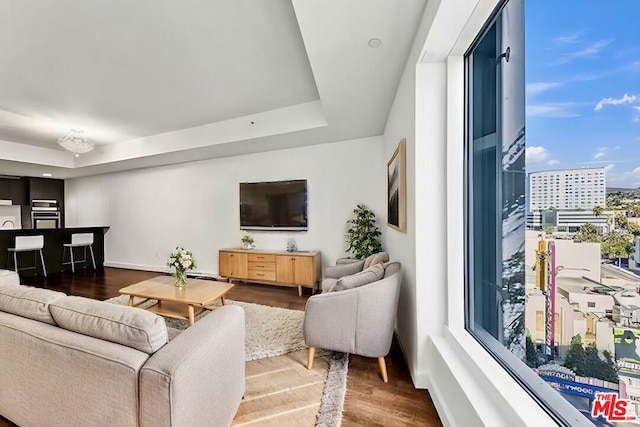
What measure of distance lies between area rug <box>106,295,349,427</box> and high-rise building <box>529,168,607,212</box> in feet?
5.22

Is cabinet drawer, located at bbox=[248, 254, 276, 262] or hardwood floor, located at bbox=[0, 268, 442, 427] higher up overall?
cabinet drawer, located at bbox=[248, 254, 276, 262]

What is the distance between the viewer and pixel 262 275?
4332mm

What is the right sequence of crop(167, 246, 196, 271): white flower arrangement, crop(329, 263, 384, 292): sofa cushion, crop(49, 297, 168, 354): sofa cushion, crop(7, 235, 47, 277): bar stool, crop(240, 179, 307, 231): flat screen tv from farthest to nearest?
crop(7, 235, 47, 277): bar stool < crop(240, 179, 307, 231): flat screen tv < crop(167, 246, 196, 271): white flower arrangement < crop(329, 263, 384, 292): sofa cushion < crop(49, 297, 168, 354): sofa cushion

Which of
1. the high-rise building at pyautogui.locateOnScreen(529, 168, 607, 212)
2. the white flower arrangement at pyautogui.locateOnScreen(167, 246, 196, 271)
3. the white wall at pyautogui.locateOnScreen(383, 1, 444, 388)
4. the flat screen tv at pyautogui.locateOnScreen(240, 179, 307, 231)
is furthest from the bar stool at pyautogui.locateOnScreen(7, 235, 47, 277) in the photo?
the high-rise building at pyautogui.locateOnScreen(529, 168, 607, 212)

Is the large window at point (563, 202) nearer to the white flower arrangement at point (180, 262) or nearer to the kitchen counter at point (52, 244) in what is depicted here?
the white flower arrangement at point (180, 262)

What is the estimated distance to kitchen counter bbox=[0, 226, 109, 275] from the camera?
16.3ft

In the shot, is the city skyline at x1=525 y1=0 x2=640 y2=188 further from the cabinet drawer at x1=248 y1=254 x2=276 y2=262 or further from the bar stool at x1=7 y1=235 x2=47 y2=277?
the bar stool at x1=7 y1=235 x2=47 y2=277

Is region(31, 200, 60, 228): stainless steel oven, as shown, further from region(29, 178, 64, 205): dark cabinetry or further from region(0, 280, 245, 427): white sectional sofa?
region(0, 280, 245, 427): white sectional sofa

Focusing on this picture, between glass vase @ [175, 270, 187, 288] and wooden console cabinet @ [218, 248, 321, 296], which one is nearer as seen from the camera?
glass vase @ [175, 270, 187, 288]

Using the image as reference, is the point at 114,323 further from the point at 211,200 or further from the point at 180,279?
the point at 211,200

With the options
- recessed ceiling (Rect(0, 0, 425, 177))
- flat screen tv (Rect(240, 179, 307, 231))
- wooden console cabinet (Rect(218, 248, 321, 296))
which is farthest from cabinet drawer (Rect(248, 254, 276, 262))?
recessed ceiling (Rect(0, 0, 425, 177))

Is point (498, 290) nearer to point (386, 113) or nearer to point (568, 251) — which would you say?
point (568, 251)

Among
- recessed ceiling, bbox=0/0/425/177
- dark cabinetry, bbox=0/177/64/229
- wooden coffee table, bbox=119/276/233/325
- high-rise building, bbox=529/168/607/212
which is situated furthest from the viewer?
dark cabinetry, bbox=0/177/64/229

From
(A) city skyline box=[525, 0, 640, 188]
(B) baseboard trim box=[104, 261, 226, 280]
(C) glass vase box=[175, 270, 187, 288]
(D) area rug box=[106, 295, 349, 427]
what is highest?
(A) city skyline box=[525, 0, 640, 188]
